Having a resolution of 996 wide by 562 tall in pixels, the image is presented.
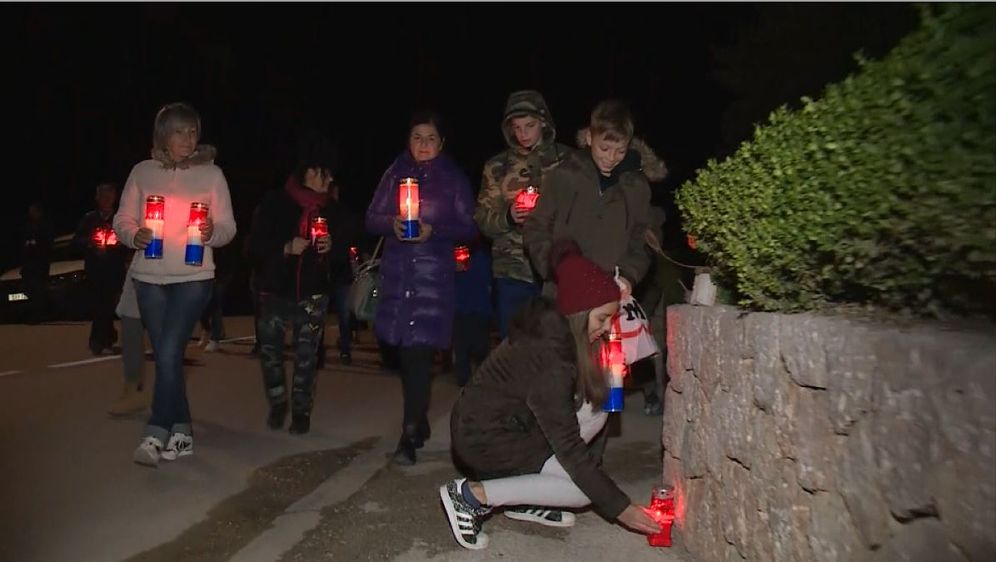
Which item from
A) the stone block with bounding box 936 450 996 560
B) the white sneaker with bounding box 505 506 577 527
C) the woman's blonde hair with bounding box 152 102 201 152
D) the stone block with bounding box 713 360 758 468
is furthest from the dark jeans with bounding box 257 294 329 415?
the stone block with bounding box 936 450 996 560

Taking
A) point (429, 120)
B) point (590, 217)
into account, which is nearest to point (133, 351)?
point (429, 120)

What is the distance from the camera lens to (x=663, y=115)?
28703mm

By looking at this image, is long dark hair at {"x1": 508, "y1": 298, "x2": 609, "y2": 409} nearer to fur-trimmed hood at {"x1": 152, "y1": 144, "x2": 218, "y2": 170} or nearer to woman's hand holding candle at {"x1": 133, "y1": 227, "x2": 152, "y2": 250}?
woman's hand holding candle at {"x1": 133, "y1": 227, "x2": 152, "y2": 250}

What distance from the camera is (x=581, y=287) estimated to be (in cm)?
445

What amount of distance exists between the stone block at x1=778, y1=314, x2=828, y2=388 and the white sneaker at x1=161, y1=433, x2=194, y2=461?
4.22 meters

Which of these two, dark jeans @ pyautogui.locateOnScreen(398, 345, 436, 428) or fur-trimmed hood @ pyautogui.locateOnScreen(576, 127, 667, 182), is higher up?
fur-trimmed hood @ pyautogui.locateOnScreen(576, 127, 667, 182)

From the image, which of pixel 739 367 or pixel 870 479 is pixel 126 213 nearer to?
pixel 739 367

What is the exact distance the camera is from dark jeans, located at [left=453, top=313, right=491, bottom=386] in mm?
7801

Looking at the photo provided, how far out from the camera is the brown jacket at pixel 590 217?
5117 millimetres

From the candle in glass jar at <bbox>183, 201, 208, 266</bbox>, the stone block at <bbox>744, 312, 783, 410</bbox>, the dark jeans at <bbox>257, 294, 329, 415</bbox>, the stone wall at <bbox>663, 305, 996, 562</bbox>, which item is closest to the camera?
the stone wall at <bbox>663, 305, 996, 562</bbox>

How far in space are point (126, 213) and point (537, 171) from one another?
2.48 metres

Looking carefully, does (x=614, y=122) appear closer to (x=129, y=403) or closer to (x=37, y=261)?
(x=129, y=403)

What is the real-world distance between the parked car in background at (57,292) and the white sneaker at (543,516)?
12.5 meters

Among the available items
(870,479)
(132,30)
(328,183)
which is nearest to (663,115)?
(132,30)
